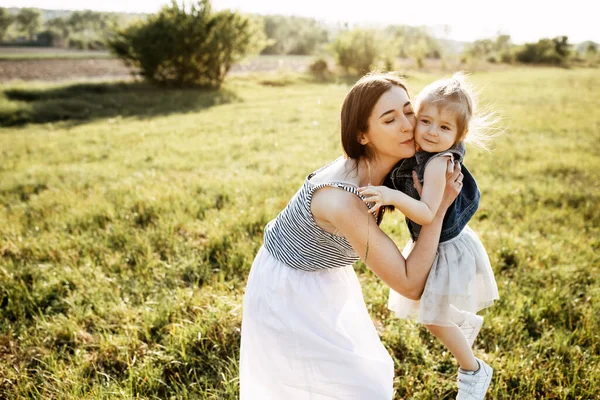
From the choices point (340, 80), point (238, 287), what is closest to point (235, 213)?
point (238, 287)

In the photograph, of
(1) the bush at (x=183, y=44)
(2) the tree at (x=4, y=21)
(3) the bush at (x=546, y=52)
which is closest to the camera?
(1) the bush at (x=183, y=44)

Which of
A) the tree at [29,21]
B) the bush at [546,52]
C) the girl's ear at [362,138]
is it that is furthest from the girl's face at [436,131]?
the tree at [29,21]

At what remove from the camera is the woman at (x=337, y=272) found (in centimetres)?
180

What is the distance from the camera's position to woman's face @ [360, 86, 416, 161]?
186 centimetres

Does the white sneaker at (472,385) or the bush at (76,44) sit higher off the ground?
the bush at (76,44)

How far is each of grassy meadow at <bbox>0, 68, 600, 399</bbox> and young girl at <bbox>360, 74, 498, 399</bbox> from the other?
0.56 metres

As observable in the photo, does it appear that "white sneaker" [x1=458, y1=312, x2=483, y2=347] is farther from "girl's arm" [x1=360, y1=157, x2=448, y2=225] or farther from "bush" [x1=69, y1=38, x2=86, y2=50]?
"bush" [x1=69, y1=38, x2=86, y2=50]

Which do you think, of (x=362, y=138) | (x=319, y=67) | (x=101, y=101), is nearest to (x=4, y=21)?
(x=319, y=67)

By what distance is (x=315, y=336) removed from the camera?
73.7 inches

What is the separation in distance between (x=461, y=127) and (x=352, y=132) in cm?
54

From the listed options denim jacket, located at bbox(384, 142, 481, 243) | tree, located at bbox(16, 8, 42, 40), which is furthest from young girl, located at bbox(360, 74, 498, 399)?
Result: tree, located at bbox(16, 8, 42, 40)

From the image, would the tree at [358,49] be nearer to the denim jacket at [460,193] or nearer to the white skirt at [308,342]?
the denim jacket at [460,193]

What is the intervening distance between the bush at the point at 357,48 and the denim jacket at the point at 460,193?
1189 inches

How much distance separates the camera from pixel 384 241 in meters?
1.80
